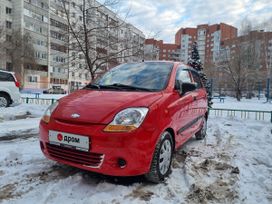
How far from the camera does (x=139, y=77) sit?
4.23 metres

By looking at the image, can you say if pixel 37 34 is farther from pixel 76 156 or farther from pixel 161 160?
pixel 161 160

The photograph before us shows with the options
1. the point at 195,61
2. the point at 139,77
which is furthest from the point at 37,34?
the point at 139,77

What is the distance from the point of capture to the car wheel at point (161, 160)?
3248 mm

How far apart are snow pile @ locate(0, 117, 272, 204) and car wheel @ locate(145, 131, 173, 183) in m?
0.11

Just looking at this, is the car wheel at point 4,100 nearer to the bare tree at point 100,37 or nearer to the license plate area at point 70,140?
the bare tree at point 100,37

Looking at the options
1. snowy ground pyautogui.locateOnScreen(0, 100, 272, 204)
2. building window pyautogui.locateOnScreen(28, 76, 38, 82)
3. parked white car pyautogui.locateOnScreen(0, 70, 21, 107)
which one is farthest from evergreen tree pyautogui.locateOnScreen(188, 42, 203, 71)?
building window pyautogui.locateOnScreen(28, 76, 38, 82)

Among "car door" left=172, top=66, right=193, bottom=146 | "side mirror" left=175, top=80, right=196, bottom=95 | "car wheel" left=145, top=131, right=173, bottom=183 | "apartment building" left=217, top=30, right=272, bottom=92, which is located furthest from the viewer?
"apartment building" left=217, top=30, right=272, bottom=92

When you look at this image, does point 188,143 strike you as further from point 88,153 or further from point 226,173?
point 88,153

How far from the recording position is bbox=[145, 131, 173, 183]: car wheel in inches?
128

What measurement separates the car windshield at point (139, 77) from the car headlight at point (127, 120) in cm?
77

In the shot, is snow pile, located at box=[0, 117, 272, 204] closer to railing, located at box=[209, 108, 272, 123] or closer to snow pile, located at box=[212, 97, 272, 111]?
railing, located at box=[209, 108, 272, 123]

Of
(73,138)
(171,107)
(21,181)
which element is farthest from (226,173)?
(21,181)

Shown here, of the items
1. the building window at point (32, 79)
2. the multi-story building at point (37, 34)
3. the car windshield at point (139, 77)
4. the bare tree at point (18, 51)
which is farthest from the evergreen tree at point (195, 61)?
the building window at point (32, 79)

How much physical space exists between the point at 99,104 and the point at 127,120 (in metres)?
0.47
